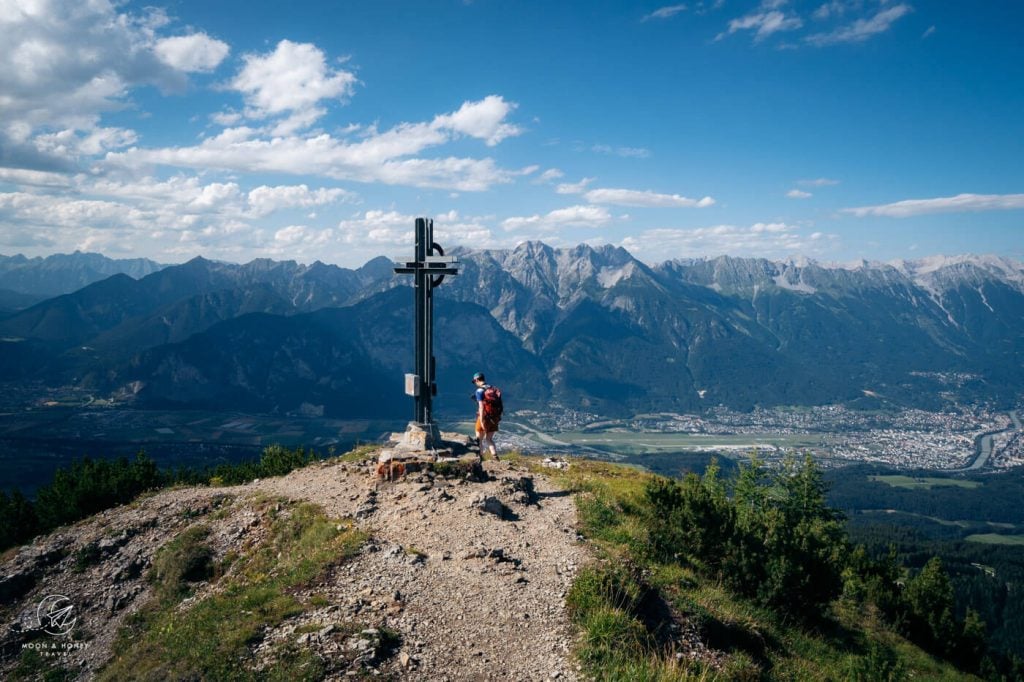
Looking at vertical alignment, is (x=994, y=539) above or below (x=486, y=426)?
below

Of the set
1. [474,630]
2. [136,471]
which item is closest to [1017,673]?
[474,630]

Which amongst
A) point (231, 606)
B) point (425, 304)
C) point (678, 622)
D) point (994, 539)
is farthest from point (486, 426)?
point (994, 539)

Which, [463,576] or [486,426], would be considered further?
[486,426]

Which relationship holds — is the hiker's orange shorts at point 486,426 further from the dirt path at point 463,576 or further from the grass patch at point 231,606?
the grass patch at point 231,606

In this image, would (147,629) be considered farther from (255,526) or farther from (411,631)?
(411,631)

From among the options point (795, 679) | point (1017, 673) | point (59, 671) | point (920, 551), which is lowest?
point (920, 551)

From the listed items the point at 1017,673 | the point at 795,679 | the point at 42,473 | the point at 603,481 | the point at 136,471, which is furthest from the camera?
the point at 42,473

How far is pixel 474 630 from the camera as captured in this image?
11078 mm

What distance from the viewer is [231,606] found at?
1292 centimetres

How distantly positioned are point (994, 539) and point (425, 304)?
206m

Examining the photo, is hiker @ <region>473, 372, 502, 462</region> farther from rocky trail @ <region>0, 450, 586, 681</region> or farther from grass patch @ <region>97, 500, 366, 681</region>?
grass patch @ <region>97, 500, 366, 681</region>

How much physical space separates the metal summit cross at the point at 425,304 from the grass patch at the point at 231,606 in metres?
6.59

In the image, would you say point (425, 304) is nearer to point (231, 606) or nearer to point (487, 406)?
point (487, 406)

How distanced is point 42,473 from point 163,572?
171824 millimetres
